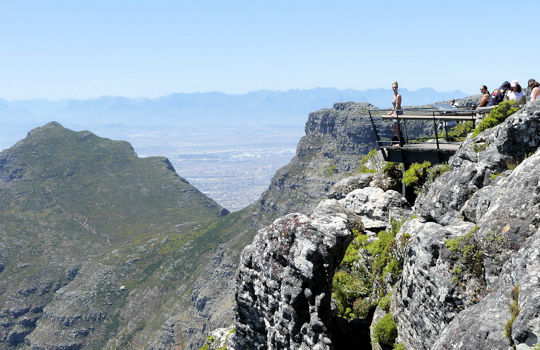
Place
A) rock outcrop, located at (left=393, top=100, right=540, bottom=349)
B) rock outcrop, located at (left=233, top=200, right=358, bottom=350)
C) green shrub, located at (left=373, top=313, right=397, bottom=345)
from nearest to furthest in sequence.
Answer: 1. rock outcrop, located at (left=393, top=100, right=540, bottom=349)
2. green shrub, located at (left=373, top=313, right=397, bottom=345)
3. rock outcrop, located at (left=233, top=200, right=358, bottom=350)

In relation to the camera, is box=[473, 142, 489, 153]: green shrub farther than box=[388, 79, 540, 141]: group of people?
No

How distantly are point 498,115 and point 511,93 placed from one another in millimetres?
2874

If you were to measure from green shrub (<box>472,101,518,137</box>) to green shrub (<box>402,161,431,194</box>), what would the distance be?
189 inches

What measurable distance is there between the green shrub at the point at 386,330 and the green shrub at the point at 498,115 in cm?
893

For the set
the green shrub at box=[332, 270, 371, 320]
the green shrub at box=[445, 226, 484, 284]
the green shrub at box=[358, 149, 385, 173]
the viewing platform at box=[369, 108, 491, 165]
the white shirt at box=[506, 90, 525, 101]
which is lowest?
the green shrub at box=[332, 270, 371, 320]

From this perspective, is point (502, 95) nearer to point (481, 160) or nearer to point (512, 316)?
point (481, 160)

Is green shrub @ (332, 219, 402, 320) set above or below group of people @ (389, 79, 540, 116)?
below

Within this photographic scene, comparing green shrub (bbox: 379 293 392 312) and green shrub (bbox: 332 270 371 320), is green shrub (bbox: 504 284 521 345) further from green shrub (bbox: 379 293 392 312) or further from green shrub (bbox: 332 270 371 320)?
green shrub (bbox: 332 270 371 320)

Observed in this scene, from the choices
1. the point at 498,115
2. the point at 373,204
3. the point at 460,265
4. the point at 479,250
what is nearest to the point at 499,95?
the point at 498,115

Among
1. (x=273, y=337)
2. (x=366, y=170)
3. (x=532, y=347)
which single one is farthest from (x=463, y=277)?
(x=366, y=170)

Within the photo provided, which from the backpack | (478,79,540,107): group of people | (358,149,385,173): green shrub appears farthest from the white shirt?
(358,149,385,173): green shrub

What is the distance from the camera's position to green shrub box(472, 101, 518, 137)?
1973cm

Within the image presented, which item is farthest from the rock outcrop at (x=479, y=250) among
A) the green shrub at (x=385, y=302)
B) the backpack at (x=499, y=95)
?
the backpack at (x=499, y=95)

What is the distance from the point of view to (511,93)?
21812 mm
